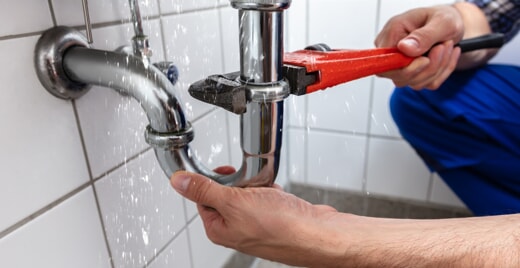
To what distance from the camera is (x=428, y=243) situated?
34cm

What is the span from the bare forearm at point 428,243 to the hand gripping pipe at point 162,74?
127mm

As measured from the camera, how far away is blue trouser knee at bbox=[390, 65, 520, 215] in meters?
0.59

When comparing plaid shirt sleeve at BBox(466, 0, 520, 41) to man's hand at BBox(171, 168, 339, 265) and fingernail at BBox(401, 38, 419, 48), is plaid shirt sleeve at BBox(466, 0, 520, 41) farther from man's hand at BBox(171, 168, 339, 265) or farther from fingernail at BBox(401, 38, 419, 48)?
man's hand at BBox(171, 168, 339, 265)

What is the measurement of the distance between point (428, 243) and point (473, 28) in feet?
1.42

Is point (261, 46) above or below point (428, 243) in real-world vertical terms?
above

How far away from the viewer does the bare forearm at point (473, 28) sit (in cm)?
62

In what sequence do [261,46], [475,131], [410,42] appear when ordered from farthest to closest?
[475,131]
[410,42]
[261,46]

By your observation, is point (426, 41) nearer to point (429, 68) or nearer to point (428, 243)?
point (429, 68)

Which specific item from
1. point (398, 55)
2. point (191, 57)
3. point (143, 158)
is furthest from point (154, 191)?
point (398, 55)

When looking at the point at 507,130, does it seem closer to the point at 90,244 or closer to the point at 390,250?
the point at 390,250

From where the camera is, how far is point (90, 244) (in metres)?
0.37

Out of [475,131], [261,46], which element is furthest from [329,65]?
[475,131]

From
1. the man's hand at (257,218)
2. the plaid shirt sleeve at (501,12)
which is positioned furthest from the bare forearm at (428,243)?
the plaid shirt sleeve at (501,12)

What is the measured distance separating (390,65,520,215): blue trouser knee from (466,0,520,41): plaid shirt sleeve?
0.07m
